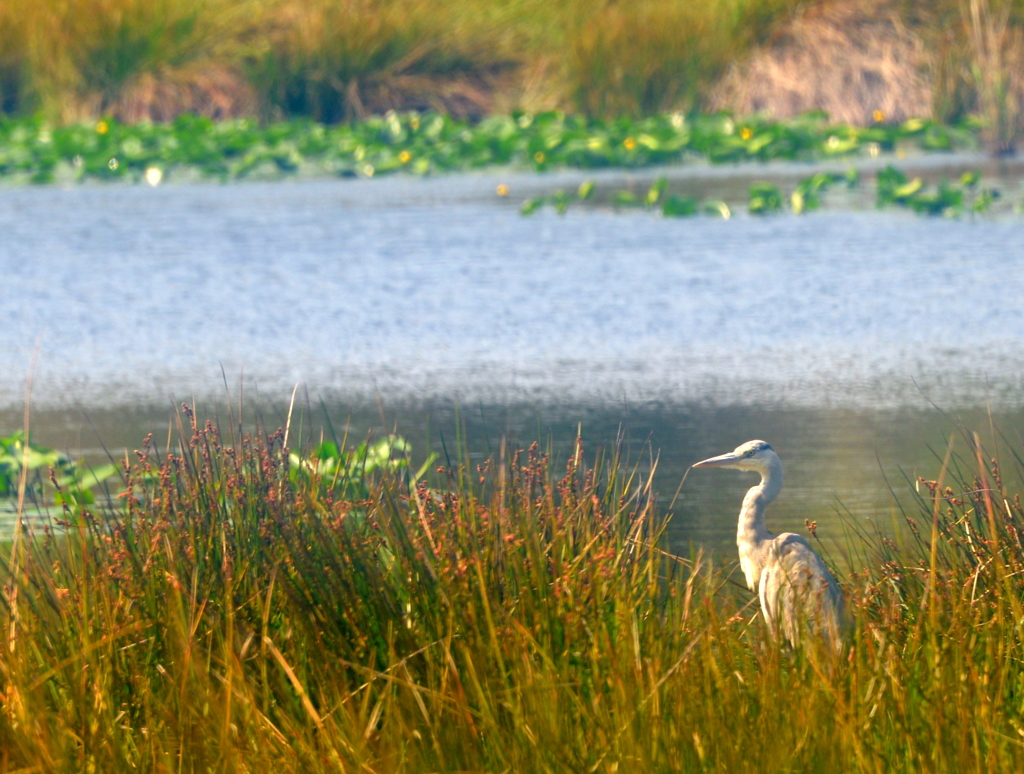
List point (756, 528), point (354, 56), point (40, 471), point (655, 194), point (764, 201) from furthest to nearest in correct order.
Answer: point (354, 56) < point (655, 194) < point (764, 201) < point (40, 471) < point (756, 528)

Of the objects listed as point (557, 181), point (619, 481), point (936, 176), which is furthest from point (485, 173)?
point (619, 481)

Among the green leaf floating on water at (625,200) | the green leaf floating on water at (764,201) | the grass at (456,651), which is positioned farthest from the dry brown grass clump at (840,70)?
the grass at (456,651)

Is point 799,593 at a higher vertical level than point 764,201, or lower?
higher

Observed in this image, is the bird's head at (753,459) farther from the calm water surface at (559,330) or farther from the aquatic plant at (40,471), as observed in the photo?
the aquatic plant at (40,471)

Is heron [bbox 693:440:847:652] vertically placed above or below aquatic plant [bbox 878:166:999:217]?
above

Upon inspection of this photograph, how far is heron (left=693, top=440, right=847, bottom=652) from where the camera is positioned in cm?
340

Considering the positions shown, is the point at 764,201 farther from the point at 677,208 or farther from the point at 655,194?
the point at 655,194

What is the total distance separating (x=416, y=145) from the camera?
18594 mm

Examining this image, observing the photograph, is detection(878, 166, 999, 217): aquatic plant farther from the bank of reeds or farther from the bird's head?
the bird's head

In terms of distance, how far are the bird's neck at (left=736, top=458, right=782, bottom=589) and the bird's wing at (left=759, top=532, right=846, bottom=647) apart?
100 millimetres

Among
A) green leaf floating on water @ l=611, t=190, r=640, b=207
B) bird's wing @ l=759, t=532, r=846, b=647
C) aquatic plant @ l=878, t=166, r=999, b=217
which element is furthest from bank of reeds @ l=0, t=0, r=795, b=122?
bird's wing @ l=759, t=532, r=846, b=647

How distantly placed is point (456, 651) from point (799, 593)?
0.78m

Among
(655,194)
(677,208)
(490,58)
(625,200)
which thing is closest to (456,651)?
(677,208)

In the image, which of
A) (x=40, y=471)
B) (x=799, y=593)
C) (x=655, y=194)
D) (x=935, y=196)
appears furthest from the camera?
(x=655, y=194)
